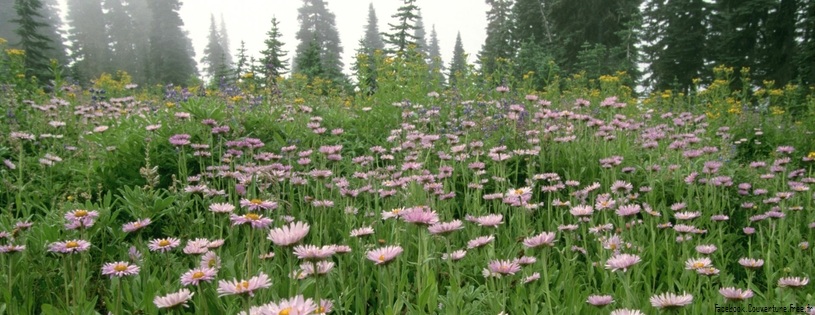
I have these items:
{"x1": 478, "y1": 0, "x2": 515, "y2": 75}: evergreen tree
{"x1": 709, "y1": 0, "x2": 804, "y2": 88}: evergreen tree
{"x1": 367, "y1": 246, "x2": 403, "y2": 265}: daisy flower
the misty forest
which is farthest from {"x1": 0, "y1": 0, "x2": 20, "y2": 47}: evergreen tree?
{"x1": 367, "y1": 246, "x2": 403, "y2": 265}: daisy flower

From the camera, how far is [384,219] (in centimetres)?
221

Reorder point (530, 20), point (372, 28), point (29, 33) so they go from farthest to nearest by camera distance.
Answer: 1. point (372, 28)
2. point (530, 20)
3. point (29, 33)

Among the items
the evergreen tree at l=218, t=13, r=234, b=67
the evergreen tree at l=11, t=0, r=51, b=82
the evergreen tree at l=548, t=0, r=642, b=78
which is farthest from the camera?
the evergreen tree at l=218, t=13, r=234, b=67

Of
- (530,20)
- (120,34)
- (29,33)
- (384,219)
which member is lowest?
(384,219)

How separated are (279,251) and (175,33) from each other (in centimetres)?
3625

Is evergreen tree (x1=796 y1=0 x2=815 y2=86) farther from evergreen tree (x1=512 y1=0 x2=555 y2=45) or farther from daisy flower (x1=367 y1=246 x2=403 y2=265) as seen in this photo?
daisy flower (x1=367 y1=246 x2=403 y2=265)

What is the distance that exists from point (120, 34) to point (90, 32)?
2.44m

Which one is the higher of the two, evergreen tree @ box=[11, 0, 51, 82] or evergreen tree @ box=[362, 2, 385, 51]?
evergreen tree @ box=[362, 2, 385, 51]

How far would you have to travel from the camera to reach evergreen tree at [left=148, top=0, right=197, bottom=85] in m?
30.5

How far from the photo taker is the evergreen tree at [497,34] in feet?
76.8

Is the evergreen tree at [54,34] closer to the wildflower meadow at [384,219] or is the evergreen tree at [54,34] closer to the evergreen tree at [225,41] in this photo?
the evergreen tree at [225,41]

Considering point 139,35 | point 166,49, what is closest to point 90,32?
point 139,35

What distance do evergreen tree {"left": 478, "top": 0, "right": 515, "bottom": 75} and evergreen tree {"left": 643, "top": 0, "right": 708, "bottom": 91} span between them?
683 centimetres

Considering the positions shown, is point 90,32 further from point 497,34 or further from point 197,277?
point 197,277
